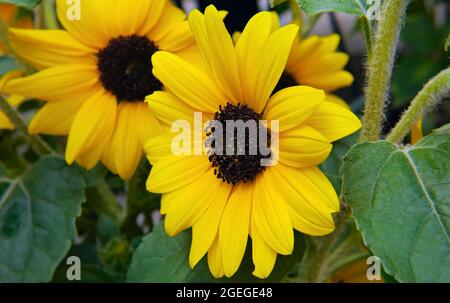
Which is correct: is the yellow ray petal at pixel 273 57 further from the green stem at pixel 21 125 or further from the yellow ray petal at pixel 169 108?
the green stem at pixel 21 125

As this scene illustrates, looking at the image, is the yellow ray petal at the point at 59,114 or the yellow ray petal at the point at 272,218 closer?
the yellow ray petal at the point at 272,218

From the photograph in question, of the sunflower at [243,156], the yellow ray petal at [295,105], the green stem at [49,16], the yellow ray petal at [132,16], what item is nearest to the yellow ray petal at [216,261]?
the sunflower at [243,156]

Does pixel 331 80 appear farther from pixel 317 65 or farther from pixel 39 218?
pixel 39 218

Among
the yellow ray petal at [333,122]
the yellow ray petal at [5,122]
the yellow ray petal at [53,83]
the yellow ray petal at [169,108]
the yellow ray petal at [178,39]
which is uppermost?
the yellow ray petal at [178,39]

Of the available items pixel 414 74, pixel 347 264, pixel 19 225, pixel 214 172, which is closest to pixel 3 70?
pixel 19 225

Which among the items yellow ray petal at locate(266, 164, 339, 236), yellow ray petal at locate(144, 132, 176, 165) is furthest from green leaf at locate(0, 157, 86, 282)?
yellow ray petal at locate(266, 164, 339, 236)

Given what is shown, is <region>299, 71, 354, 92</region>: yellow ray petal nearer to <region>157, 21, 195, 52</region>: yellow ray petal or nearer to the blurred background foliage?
the blurred background foliage

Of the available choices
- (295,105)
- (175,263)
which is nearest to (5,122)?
(175,263)
